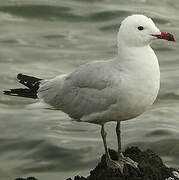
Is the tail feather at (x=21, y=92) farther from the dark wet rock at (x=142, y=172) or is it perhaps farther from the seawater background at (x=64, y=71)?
the dark wet rock at (x=142, y=172)

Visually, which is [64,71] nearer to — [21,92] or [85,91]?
[21,92]

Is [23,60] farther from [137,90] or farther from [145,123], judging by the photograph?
[137,90]

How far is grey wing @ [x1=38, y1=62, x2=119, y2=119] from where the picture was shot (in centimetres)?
818

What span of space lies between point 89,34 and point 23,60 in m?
2.81

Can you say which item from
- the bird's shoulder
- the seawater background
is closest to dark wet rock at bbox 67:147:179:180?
the bird's shoulder

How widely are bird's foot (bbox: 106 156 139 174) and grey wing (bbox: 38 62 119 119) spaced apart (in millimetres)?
674

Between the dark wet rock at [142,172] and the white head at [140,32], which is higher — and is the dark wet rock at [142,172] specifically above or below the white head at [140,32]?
below

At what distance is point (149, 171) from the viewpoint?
8.02m

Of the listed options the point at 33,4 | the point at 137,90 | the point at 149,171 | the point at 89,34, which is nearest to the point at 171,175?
the point at 149,171

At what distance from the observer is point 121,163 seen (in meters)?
8.21

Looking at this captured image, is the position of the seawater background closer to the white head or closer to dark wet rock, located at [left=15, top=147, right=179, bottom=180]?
dark wet rock, located at [left=15, top=147, right=179, bottom=180]

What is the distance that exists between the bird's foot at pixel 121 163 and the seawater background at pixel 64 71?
9.26ft

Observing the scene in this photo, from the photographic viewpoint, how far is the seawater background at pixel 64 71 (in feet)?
38.5

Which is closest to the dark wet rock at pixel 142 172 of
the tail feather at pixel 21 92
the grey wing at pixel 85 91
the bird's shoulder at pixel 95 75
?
the grey wing at pixel 85 91
